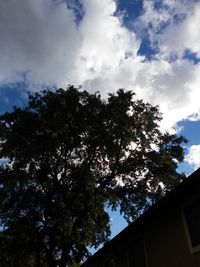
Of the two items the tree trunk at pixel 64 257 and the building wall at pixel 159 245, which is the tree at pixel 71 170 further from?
the building wall at pixel 159 245

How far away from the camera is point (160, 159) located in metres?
22.8

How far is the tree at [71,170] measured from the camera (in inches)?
793

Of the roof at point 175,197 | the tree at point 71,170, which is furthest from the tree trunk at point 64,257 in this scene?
the roof at point 175,197

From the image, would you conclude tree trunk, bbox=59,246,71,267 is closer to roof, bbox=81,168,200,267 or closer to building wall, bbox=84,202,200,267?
building wall, bbox=84,202,200,267

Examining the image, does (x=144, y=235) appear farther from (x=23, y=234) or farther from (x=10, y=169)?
(x=10, y=169)

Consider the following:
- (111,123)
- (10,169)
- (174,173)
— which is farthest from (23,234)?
(174,173)

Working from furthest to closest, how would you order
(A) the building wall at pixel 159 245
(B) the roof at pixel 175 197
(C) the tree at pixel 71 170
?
(C) the tree at pixel 71 170
(A) the building wall at pixel 159 245
(B) the roof at pixel 175 197

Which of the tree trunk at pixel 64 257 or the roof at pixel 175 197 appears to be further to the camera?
the tree trunk at pixel 64 257

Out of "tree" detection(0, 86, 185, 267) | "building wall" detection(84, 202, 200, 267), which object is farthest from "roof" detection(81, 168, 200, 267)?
"tree" detection(0, 86, 185, 267)

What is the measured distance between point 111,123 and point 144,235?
10915 mm

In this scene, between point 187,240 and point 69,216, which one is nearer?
point 187,240

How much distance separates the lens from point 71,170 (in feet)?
72.5

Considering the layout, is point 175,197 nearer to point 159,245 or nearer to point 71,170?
point 159,245

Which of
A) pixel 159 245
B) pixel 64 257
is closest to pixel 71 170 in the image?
pixel 64 257
